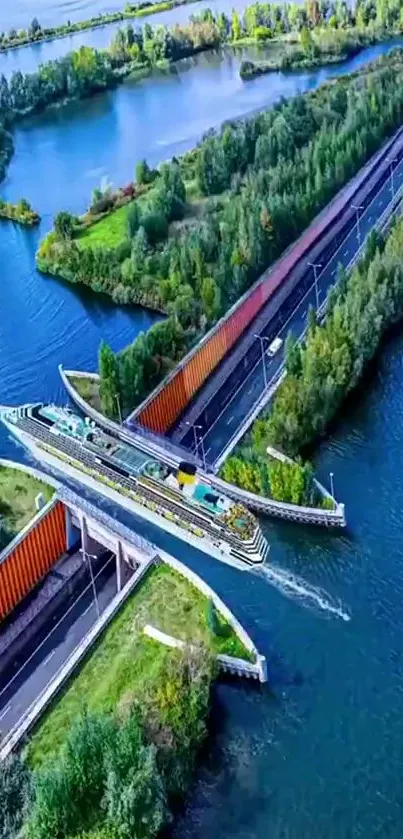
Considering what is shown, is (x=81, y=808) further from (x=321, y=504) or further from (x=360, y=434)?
(x=360, y=434)

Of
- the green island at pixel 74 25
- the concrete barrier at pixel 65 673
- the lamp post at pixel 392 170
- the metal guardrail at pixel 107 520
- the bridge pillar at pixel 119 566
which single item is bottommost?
the bridge pillar at pixel 119 566

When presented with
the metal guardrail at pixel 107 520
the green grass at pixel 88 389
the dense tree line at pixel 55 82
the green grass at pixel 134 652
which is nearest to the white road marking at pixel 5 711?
the green grass at pixel 134 652

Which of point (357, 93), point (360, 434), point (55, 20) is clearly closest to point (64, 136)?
point (357, 93)

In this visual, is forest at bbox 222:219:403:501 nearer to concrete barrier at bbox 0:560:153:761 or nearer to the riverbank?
concrete barrier at bbox 0:560:153:761

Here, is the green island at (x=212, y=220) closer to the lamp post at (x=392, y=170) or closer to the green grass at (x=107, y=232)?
the green grass at (x=107, y=232)

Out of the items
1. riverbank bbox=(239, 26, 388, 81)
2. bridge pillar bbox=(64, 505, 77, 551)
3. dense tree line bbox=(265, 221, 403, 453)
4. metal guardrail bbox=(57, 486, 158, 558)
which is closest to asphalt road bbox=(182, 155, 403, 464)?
dense tree line bbox=(265, 221, 403, 453)

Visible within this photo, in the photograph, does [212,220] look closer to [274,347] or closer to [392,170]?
[274,347]
